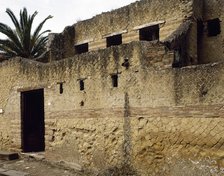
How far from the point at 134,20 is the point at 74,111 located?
4453mm

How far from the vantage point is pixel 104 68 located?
8211mm

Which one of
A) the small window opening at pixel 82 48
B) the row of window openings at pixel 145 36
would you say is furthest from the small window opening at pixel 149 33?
the small window opening at pixel 82 48

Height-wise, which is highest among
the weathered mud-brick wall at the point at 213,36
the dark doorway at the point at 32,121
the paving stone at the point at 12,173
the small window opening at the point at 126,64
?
the weathered mud-brick wall at the point at 213,36

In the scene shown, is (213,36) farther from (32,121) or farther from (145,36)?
(32,121)

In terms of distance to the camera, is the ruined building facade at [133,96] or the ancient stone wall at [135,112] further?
the ruined building facade at [133,96]

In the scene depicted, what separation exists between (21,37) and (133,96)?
11.2 m

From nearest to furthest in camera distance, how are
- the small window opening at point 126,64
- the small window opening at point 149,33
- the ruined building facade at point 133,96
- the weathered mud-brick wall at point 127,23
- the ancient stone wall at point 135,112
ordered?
the ancient stone wall at point 135,112 → the ruined building facade at point 133,96 → the small window opening at point 126,64 → the weathered mud-brick wall at point 127,23 → the small window opening at point 149,33

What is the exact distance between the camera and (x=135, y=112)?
7.46m

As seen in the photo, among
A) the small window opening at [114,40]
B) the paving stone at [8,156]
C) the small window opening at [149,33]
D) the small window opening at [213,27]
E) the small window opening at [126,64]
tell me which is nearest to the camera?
the small window opening at [126,64]

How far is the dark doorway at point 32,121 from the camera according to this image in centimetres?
1129

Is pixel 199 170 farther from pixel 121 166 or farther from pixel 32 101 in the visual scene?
pixel 32 101

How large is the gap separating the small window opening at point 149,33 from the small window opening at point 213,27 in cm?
164

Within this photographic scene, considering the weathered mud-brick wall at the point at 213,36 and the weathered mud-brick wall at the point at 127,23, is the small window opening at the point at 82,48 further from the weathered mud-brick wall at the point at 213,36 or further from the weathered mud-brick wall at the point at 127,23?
the weathered mud-brick wall at the point at 213,36

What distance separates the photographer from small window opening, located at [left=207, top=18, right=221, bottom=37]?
11.1 m
